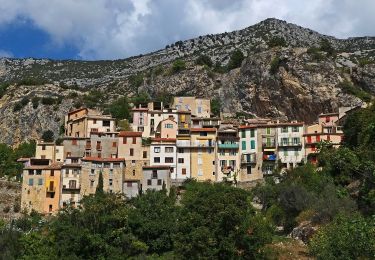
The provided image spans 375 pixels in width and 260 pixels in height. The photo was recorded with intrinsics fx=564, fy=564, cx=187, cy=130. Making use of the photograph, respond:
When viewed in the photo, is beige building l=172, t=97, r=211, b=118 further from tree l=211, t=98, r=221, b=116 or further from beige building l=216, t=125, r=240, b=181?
beige building l=216, t=125, r=240, b=181

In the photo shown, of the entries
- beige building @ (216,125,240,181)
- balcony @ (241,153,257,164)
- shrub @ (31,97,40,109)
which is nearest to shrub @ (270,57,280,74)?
beige building @ (216,125,240,181)

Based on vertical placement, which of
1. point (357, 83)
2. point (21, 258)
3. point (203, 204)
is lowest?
point (21, 258)

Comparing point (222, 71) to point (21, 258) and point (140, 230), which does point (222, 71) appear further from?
point (21, 258)

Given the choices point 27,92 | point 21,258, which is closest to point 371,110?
point 21,258

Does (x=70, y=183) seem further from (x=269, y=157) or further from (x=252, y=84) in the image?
(x=252, y=84)

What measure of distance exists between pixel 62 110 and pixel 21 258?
2576 inches

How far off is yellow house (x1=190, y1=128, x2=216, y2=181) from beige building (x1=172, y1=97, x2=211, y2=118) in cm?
1922

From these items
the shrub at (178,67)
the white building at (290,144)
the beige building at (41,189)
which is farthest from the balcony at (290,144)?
the shrub at (178,67)

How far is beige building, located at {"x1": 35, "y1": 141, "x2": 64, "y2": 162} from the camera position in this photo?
82812 millimetres

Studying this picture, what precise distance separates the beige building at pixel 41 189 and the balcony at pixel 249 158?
83.9ft

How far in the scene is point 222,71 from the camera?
12306 centimetres

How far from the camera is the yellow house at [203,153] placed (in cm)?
8050

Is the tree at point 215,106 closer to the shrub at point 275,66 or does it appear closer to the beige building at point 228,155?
the shrub at point 275,66

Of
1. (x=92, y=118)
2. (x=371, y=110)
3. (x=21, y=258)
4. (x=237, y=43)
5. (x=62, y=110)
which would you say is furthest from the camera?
(x=237, y=43)
